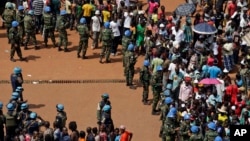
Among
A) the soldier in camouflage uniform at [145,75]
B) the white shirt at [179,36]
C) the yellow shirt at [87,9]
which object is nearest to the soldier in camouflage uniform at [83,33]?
the yellow shirt at [87,9]

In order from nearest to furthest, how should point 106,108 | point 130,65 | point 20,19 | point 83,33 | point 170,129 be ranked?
point 170,129 < point 106,108 < point 130,65 < point 83,33 < point 20,19

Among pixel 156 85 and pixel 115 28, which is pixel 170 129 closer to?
pixel 156 85

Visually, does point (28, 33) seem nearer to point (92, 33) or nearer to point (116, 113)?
point (92, 33)

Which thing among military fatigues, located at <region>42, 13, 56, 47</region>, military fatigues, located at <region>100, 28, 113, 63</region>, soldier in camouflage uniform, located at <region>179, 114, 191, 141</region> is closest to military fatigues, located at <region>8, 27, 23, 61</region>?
military fatigues, located at <region>42, 13, 56, 47</region>

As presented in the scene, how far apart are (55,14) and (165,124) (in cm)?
877

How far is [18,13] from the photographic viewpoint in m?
27.2

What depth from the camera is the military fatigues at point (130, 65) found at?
2405cm

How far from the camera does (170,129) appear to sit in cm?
2023

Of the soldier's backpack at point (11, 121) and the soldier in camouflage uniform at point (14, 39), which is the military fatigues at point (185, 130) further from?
the soldier in camouflage uniform at point (14, 39)

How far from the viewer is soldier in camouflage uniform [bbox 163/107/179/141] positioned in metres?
20.2

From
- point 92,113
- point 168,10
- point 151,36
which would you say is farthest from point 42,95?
point 168,10

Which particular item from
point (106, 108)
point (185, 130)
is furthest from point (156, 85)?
point (185, 130)

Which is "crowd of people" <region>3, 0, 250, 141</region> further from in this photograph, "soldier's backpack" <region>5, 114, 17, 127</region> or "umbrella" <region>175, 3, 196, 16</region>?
"soldier's backpack" <region>5, 114, 17, 127</region>

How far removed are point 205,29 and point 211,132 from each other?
6.14 m
